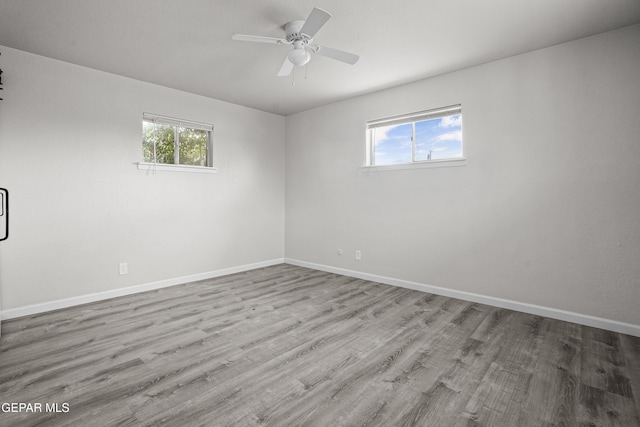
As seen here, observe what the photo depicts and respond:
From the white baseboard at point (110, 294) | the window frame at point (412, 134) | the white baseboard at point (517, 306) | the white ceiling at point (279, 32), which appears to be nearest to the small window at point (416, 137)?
the window frame at point (412, 134)

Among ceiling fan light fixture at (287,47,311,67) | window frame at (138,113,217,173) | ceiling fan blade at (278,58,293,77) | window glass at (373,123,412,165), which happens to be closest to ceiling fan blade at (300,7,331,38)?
ceiling fan light fixture at (287,47,311,67)

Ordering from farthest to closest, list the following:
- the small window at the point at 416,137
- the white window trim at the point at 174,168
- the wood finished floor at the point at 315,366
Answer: the white window trim at the point at 174,168
the small window at the point at 416,137
the wood finished floor at the point at 315,366

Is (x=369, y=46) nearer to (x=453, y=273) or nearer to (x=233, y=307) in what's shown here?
(x=453, y=273)

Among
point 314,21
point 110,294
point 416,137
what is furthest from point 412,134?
point 110,294

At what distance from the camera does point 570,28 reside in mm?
2590

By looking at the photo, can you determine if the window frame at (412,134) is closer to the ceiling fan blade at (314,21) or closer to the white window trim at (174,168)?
the ceiling fan blade at (314,21)

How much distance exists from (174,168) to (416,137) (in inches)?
124

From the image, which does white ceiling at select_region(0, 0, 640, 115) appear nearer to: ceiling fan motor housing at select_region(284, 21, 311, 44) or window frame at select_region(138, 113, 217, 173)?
ceiling fan motor housing at select_region(284, 21, 311, 44)

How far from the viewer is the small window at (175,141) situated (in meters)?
3.86

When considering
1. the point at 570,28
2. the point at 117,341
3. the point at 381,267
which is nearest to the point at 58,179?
the point at 117,341

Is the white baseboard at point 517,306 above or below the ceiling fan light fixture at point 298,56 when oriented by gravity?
below

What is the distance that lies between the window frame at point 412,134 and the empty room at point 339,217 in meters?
0.03

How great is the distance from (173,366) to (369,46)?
10.1ft

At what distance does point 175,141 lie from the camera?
13.5 ft
